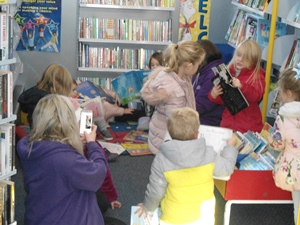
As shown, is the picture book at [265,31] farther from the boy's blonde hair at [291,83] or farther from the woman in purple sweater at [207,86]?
the boy's blonde hair at [291,83]

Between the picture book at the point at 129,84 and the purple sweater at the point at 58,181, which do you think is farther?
the picture book at the point at 129,84

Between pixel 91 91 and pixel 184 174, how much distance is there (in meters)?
3.14

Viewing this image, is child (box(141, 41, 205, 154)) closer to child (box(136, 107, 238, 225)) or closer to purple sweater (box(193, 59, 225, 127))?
purple sweater (box(193, 59, 225, 127))

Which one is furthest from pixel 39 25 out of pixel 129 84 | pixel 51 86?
pixel 51 86

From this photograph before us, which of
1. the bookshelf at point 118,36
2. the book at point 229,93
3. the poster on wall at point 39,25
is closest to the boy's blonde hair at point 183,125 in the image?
the book at point 229,93

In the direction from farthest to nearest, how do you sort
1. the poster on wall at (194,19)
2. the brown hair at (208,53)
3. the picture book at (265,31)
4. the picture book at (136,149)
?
the poster on wall at (194,19)
the picture book at (265,31)
the picture book at (136,149)
the brown hair at (208,53)

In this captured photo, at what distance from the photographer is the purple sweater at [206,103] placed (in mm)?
4895

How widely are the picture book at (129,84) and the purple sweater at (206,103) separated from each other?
3.83 feet

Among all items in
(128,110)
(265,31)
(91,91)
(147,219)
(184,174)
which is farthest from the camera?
(128,110)

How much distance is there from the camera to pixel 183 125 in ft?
9.75

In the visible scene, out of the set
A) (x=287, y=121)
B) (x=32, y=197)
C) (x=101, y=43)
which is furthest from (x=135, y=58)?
(x=32, y=197)

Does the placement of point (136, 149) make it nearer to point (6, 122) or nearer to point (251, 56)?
point (251, 56)

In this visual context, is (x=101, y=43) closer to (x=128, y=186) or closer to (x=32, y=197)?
(x=128, y=186)

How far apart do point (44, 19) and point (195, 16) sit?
5.83ft
